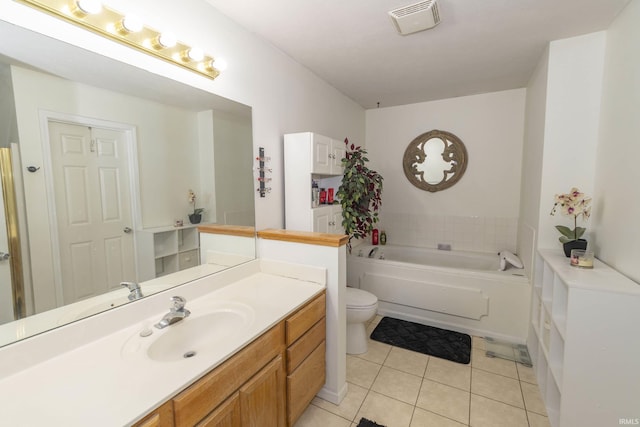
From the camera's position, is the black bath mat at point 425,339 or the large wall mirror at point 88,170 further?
the black bath mat at point 425,339

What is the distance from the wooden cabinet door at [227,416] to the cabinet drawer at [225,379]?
0.07 feet

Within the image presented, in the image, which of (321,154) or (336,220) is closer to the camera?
(321,154)

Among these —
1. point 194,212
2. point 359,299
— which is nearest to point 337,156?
point 359,299

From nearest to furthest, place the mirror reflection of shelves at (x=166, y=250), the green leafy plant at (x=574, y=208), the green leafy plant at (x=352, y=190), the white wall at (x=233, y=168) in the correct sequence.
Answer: the mirror reflection of shelves at (x=166, y=250) < the white wall at (x=233, y=168) < the green leafy plant at (x=574, y=208) < the green leafy plant at (x=352, y=190)

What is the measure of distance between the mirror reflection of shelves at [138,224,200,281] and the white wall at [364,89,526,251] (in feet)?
8.46

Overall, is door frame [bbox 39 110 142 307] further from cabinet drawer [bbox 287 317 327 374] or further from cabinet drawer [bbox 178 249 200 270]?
cabinet drawer [bbox 287 317 327 374]

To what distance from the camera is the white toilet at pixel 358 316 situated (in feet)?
7.26

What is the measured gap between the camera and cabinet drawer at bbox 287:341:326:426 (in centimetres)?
143

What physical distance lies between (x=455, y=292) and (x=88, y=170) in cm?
281

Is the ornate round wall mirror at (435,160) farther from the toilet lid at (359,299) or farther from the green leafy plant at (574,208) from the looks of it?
the toilet lid at (359,299)

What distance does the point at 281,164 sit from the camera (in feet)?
7.32

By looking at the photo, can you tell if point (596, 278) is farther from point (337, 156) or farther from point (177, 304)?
point (177, 304)

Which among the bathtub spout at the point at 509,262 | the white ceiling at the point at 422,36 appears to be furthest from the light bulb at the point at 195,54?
the bathtub spout at the point at 509,262

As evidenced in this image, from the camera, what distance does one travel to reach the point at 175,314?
1275 millimetres
